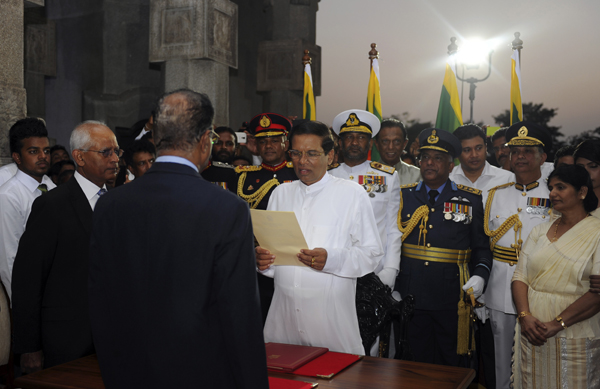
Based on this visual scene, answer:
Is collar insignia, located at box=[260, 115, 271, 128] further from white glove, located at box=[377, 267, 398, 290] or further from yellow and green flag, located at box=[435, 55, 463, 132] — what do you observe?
yellow and green flag, located at box=[435, 55, 463, 132]

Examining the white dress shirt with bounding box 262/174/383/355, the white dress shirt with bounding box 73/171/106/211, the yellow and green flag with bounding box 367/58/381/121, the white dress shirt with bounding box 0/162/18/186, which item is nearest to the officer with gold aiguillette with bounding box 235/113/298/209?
the white dress shirt with bounding box 262/174/383/355

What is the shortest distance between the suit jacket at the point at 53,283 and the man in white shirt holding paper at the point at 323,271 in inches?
36.7

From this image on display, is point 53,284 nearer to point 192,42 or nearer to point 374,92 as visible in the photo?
point 192,42

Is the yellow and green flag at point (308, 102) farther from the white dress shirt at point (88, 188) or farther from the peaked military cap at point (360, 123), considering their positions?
the white dress shirt at point (88, 188)

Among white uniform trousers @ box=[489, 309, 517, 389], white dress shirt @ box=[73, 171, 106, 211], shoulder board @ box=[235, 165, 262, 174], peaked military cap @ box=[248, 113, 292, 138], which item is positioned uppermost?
peaked military cap @ box=[248, 113, 292, 138]

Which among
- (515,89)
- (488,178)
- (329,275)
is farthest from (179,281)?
(515,89)

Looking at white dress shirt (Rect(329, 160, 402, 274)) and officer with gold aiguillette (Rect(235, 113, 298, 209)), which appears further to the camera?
officer with gold aiguillette (Rect(235, 113, 298, 209))

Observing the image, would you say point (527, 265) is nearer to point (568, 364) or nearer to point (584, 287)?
point (584, 287)

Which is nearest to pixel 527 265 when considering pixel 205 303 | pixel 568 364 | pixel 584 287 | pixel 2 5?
pixel 584 287

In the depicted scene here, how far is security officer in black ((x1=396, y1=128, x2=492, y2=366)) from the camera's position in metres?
3.46

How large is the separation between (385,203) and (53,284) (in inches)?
91.6

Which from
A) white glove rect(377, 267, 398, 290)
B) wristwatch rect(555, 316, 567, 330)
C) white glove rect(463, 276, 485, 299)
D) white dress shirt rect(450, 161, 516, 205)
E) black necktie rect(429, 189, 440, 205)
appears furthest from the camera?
white dress shirt rect(450, 161, 516, 205)

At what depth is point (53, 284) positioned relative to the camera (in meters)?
2.53

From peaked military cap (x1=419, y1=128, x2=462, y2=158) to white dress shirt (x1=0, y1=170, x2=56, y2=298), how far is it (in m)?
2.74
